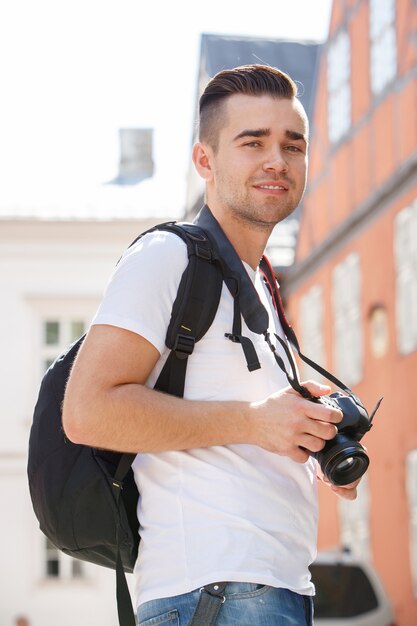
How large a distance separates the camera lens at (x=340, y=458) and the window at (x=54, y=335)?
72.4 feet

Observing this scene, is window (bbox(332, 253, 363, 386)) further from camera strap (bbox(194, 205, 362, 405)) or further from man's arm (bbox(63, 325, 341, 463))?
man's arm (bbox(63, 325, 341, 463))

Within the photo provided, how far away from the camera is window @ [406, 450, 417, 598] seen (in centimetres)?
1792

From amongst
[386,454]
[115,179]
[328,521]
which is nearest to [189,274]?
[386,454]

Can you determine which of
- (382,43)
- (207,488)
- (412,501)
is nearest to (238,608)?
(207,488)

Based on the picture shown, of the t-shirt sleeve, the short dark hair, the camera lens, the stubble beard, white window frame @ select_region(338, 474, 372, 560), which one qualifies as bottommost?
white window frame @ select_region(338, 474, 372, 560)

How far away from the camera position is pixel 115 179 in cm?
3019

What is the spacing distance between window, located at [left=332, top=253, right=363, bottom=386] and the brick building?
21 mm

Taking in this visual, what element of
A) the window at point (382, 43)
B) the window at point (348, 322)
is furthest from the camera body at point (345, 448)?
the window at point (348, 322)

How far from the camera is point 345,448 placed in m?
2.88

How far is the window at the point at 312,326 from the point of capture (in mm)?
23891

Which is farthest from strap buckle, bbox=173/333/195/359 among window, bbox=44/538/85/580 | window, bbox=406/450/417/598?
window, bbox=44/538/85/580

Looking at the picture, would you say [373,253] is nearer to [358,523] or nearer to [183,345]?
[358,523]

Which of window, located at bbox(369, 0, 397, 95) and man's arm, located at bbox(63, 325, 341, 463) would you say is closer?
man's arm, located at bbox(63, 325, 341, 463)

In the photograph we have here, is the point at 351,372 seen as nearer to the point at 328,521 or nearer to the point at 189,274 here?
the point at 328,521
